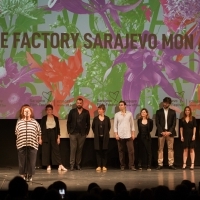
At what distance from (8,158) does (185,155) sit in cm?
400

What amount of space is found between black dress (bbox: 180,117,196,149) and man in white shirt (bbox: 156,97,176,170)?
0.25m

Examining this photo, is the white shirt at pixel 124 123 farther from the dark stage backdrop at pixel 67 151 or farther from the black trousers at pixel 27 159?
the black trousers at pixel 27 159

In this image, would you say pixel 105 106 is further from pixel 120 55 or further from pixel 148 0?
pixel 148 0

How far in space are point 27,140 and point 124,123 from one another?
10.6 feet

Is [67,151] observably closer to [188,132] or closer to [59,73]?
[59,73]

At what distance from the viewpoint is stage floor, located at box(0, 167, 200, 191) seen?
9.84 metres

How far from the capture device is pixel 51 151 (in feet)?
42.4

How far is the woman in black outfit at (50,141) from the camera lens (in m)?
12.7

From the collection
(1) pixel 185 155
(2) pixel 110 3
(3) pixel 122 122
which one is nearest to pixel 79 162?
(3) pixel 122 122

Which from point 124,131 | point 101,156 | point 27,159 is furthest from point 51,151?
point 27,159

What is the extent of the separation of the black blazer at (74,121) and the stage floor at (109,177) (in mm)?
899

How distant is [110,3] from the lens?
12.8 meters

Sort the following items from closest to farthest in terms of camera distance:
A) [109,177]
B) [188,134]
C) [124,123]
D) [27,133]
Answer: [27,133] → [109,177] → [124,123] → [188,134]

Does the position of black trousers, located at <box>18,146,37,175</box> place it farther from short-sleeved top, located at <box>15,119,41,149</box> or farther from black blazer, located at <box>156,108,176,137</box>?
black blazer, located at <box>156,108,176,137</box>
